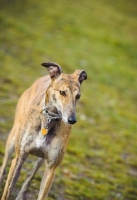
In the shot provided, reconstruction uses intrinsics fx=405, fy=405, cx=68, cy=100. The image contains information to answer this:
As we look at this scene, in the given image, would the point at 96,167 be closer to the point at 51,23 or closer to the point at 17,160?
the point at 17,160

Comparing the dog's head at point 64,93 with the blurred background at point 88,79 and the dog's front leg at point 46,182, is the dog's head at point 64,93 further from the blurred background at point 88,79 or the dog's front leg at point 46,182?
the blurred background at point 88,79

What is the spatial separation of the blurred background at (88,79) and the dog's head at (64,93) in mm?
1717

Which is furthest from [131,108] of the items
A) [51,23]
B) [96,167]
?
[51,23]

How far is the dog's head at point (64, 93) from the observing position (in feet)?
13.9

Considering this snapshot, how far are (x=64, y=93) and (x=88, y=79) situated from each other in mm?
8719

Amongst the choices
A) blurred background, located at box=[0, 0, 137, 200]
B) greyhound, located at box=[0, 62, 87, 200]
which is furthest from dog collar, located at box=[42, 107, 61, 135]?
blurred background, located at box=[0, 0, 137, 200]

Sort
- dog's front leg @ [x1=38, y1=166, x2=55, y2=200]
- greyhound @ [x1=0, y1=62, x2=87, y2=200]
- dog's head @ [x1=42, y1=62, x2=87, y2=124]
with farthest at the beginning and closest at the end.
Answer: dog's front leg @ [x1=38, y1=166, x2=55, y2=200] < greyhound @ [x1=0, y1=62, x2=87, y2=200] < dog's head @ [x1=42, y1=62, x2=87, y2=124]

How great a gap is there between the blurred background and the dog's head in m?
1.72

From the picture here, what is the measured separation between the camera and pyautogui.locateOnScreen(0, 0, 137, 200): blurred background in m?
7.04

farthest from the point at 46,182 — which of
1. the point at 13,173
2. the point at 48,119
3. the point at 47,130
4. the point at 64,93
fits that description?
the point at 64,93

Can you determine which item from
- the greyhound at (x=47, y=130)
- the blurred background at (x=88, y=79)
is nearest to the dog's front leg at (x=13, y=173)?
the greyhound at (x=47, y=130)

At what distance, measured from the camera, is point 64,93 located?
4406mm

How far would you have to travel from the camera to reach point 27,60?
12.5m

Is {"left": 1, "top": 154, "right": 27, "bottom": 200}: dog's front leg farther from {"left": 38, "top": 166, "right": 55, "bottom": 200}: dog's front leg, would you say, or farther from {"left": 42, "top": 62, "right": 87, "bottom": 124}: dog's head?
{"left": 42, "top": 62, "right": 87, "bottom": 124}: dog's head
